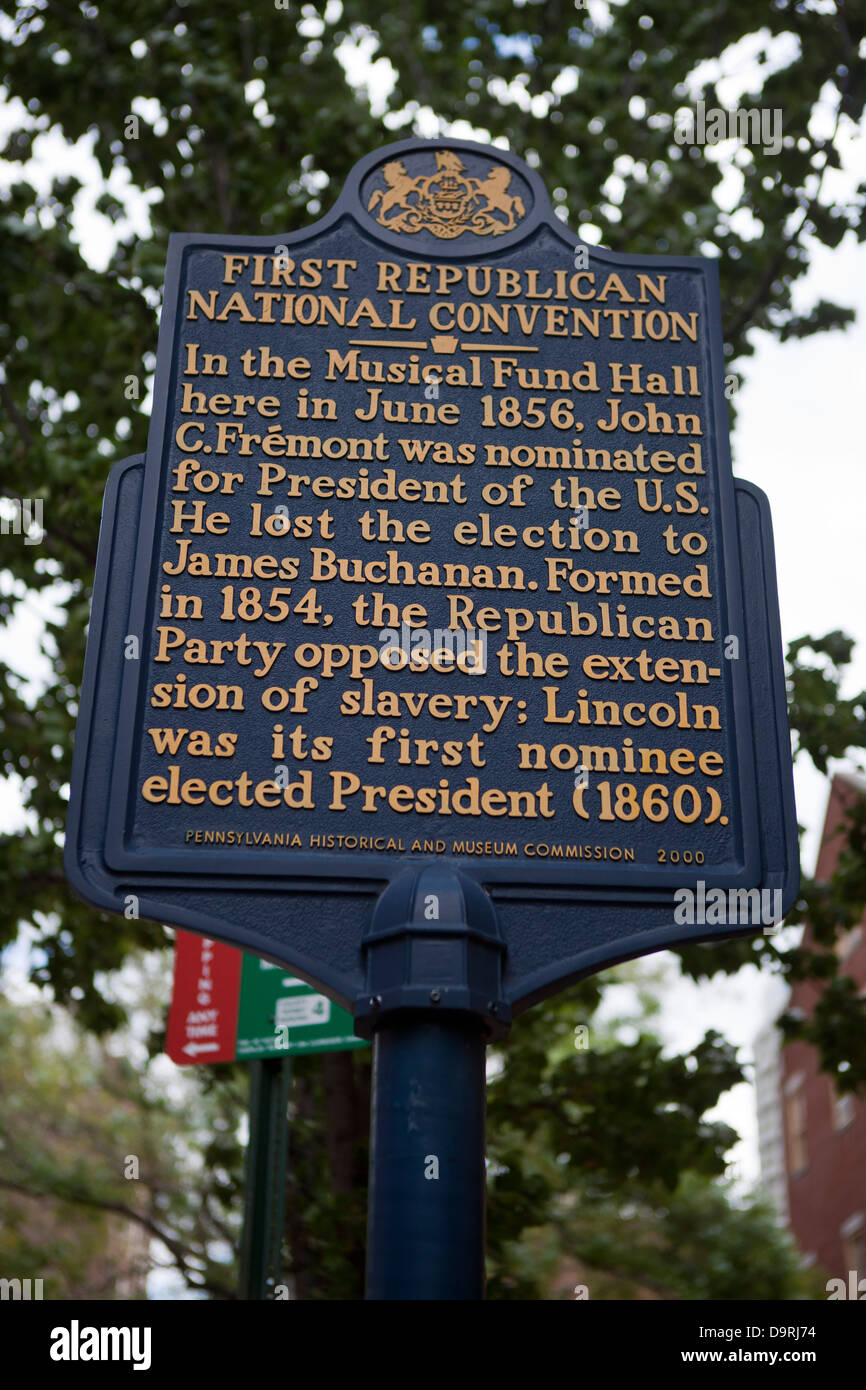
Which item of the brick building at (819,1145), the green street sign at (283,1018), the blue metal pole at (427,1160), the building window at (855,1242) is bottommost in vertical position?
the blue metal pole at (427,1160)

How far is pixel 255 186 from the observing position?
1072cm

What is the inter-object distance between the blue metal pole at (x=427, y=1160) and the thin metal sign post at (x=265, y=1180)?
4200mm

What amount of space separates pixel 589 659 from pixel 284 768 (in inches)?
49.0

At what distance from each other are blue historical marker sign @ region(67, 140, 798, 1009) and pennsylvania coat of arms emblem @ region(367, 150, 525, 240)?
0.05 ft

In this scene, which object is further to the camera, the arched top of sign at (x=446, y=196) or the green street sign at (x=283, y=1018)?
the green street sign at (x=283, y=1018)

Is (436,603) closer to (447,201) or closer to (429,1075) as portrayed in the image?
(429,1075)

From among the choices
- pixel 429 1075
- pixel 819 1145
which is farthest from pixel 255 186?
pixel 819 1145

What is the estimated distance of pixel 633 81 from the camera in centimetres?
1135

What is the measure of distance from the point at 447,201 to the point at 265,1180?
20.0 feet

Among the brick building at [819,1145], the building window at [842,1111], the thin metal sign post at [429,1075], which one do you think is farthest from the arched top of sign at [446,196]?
the building window at [842,1111]

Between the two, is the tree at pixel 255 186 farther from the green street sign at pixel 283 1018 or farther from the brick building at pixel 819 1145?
the brick building at pixel 819 1145

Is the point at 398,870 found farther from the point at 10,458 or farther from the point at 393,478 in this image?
the point at 10,458

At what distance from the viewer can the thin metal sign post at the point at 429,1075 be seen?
4.34 metres
